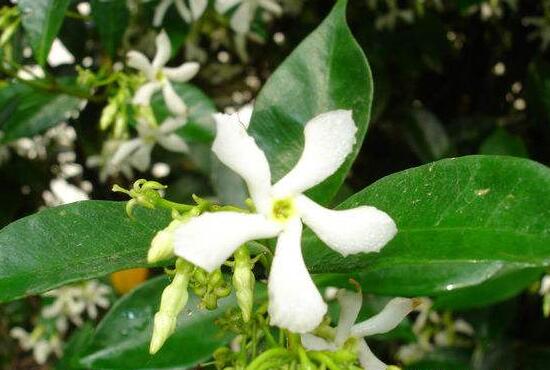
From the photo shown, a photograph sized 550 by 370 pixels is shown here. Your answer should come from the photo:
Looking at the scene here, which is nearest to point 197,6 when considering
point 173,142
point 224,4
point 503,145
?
point 224,4

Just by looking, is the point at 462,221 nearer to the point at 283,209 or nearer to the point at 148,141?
the point at 283,209

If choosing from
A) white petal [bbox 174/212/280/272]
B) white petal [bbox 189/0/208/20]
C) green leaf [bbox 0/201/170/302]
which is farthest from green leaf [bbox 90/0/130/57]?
white petal [bbox 174/212/280/272]

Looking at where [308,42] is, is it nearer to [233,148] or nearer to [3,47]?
[233,148]

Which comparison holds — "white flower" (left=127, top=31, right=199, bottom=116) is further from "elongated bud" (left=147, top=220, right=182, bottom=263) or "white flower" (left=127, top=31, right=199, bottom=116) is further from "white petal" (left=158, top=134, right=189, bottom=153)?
"elongated bud" (left=147, top=220, right=182, bottom=263)

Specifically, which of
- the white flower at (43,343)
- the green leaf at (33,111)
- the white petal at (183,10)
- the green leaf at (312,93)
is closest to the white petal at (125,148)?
the green leaf at (33,111)

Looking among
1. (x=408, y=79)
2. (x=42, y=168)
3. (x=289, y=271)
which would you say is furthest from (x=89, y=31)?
(x=289, y=271)
